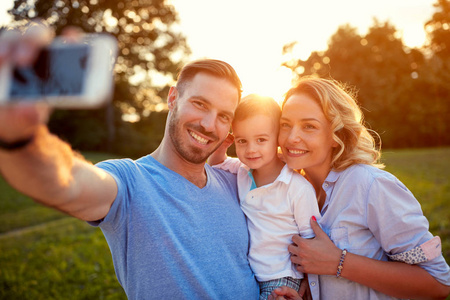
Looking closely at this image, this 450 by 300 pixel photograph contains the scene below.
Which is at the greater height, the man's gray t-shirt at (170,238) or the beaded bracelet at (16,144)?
the beaded bracelet at (16,144)

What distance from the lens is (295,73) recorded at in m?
34.1

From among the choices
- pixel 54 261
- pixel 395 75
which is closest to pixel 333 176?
pixel 54 261

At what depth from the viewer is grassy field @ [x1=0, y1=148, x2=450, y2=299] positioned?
4.72 meters

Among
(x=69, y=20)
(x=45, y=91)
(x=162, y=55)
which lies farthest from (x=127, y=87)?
(x=45, y=91)

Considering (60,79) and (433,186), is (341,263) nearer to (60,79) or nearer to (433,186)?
(60,79)

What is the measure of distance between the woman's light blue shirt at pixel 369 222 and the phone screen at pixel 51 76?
1993 mm

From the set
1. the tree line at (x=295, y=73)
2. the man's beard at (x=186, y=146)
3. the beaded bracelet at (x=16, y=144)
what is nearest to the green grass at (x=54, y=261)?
the man's beard at (x=186, y=146)

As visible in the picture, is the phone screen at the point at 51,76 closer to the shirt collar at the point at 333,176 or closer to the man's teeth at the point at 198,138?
the man's teeth at the point at 198,138

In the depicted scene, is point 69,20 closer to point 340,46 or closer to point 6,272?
point 6,272

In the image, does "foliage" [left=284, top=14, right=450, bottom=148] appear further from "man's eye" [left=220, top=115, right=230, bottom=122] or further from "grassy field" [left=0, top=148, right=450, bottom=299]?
"man's eye" [left=220, top=115, right=230, bottom=122]

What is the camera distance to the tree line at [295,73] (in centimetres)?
2188

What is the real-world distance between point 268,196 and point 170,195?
0.87 m

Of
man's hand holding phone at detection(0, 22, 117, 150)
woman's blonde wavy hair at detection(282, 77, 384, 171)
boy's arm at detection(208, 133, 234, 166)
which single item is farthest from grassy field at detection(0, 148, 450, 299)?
man's hand holding phone at detection(0, 22, 117, 150)

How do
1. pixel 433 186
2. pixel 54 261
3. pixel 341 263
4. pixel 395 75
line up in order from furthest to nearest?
1. pixel 395 75
2. pixel 433 186
3. pixel 54 261
4. pixel 341 263
